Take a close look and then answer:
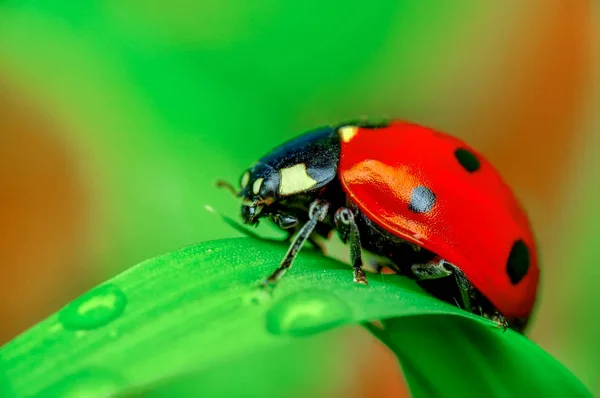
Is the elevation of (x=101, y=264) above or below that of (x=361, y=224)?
below

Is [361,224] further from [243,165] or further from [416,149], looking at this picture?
[243,165]

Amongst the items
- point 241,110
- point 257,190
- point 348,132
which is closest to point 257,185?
point 257,190

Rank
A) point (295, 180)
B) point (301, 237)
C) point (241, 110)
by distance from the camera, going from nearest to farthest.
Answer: point (301, 237) → point (295, 180) → point (241, 110)

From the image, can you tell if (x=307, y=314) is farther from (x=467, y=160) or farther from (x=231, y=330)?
(x=467, y=160)

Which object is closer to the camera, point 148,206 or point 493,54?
point 148,206

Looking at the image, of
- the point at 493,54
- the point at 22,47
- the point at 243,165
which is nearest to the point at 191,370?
the point at 243,165

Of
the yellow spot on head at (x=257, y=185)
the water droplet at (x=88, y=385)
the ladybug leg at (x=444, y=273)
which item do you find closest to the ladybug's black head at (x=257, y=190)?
the yellow spot on head at (x=257, y=185)
